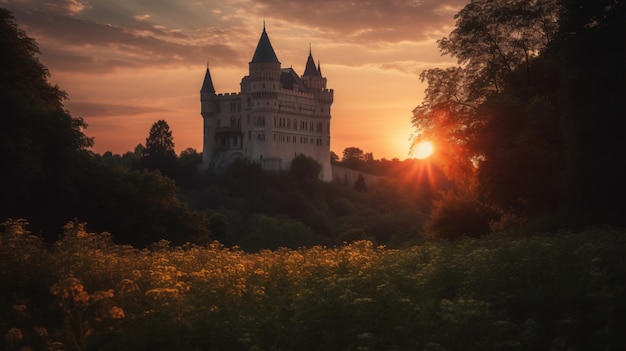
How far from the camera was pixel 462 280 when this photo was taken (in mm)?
17312

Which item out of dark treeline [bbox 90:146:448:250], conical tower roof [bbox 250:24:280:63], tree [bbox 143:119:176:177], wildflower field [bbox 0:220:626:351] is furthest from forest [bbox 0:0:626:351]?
conical tower roof [bbox 250:24:280:63]

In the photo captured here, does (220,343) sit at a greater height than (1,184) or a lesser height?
lesser

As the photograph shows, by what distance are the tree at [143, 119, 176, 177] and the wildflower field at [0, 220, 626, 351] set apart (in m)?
103

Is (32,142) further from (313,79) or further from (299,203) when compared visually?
(313,79)

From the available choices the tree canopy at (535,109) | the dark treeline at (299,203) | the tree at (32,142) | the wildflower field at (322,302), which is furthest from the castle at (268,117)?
the wildflower field at (322,302)

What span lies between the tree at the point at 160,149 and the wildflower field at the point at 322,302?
103 meters

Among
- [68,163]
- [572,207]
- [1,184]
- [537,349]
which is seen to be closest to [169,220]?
[68,163]

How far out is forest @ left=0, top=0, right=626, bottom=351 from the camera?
14.9 metres

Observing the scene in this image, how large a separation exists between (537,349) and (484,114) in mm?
20893

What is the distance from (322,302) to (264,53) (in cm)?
11820

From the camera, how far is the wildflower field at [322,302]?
14.1 metres

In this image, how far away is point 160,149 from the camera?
12244 centimetres

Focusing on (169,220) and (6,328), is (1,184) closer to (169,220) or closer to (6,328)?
(169,220)

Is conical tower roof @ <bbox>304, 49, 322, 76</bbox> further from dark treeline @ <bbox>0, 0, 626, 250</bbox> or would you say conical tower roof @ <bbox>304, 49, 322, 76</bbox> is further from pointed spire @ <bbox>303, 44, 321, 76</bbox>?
dark treeline @ <bbox>0, 0, 626, 250</bbox>
